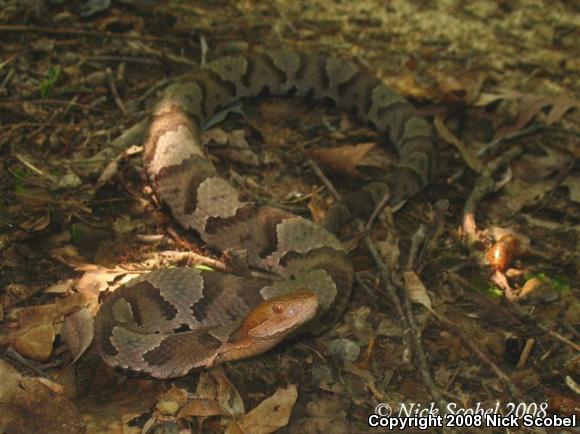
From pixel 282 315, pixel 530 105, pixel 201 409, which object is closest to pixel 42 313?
pixel 201 409

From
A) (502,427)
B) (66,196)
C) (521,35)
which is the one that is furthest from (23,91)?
(521,35)

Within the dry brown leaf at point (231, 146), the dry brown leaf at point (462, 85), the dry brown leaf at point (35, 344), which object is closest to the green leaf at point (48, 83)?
the dry brown leaf at point (231, 146)

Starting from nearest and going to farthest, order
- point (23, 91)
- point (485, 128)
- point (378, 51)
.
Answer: point (23, 91)
point (485, 128)
point (378, 51)

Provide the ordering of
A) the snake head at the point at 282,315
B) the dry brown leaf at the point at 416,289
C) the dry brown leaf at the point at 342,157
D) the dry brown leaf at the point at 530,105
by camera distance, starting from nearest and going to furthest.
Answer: the snake head at the point at 282,315 → the dry brown leaf at the point at 416,289 → the dry brown leaf at the point at 342,157 → the dry brown leaf at the point at 530,105

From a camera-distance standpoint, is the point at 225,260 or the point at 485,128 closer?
the point at 225,260

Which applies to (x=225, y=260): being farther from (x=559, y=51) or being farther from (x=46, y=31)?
(x=559, y=51)

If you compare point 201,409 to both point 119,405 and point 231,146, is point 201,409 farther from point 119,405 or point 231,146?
point 231,146

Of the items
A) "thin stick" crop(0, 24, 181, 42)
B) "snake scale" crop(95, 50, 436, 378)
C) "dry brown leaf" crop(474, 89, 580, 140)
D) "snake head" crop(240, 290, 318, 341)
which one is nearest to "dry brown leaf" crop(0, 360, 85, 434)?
"snake scale" crop(95, 50, 436, 378)

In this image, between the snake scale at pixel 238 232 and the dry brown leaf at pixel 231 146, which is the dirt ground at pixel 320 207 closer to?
the dry brown leaf at pixel 231 146
